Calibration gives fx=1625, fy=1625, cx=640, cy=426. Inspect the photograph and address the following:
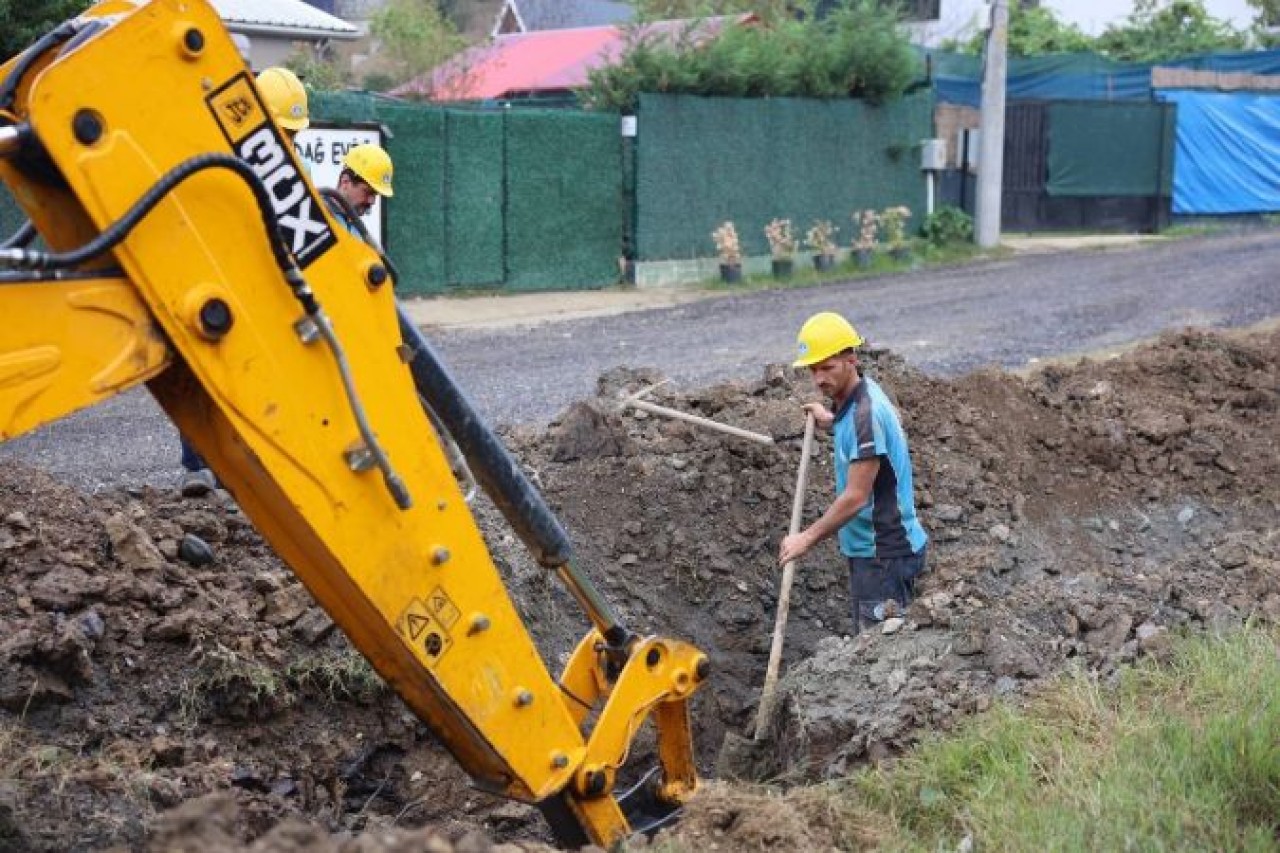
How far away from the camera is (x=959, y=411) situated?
956 centimetres

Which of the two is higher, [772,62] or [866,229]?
[772,62]

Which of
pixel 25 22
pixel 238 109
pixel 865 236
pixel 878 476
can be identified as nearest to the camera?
pixel 238 109

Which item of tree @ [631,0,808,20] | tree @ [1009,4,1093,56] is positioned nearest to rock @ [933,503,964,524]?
tree @ [631,0,808,20]

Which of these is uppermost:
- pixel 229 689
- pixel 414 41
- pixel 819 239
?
pixel 414 41

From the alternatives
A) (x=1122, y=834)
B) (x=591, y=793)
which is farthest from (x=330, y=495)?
(x=1122, y=834)

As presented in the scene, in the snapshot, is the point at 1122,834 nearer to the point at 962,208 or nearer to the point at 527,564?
the point at 527,564

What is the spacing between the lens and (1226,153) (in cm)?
2880

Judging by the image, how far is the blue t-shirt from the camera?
6438 mm

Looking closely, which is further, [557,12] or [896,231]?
[557,12]

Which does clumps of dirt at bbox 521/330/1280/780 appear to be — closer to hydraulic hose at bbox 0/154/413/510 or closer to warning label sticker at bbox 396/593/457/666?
warning label sticker at bbox 396/593/457/666

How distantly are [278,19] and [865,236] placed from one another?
27.4 feet

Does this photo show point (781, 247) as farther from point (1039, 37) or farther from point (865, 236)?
point (1039, 37)

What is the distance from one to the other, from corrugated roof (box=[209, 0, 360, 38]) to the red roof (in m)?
3.28

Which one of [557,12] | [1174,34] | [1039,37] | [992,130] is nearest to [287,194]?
[992,130]
